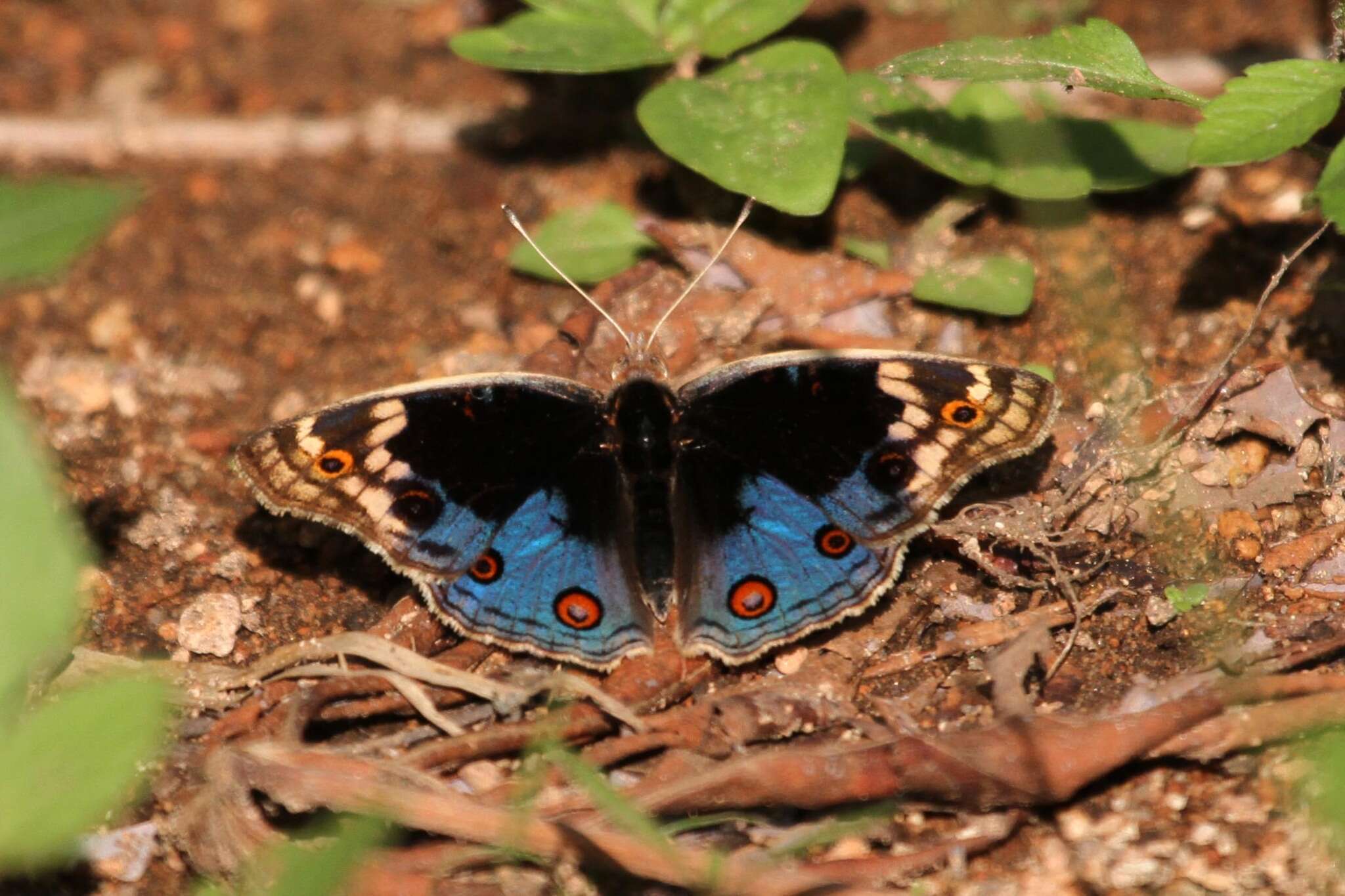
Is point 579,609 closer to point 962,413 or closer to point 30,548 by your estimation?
point 962,413

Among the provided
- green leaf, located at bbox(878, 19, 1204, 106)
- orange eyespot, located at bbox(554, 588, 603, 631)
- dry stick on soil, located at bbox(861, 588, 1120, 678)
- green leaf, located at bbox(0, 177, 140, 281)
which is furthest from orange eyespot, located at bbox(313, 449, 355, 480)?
green leaf, located at bbox(878, 19, 1204, 106)

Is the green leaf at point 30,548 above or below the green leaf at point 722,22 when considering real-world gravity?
below

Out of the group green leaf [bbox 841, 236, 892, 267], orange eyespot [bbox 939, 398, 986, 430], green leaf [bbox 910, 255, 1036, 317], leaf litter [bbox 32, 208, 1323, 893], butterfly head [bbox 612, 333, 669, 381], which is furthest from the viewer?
green leaf [bbox 841, 236, 892, 267]

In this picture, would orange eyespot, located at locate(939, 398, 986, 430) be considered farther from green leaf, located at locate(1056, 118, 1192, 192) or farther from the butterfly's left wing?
green leaf, located at locate(1056, 118, 1192, 192)

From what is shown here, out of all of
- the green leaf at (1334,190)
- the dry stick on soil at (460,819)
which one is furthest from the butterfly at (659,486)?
the green leaf at (1334,190)

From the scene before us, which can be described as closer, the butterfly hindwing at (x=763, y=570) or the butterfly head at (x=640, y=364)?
the butterfly hindwing at (x=763, y=570)

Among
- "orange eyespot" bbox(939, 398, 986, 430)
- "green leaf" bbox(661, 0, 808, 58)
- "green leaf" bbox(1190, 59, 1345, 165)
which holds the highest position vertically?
"green leaf" bbox(661, 0, 808, 58)

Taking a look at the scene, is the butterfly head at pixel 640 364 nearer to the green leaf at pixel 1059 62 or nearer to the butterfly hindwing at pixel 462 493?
the butterfly hindwing at pixel 462 493
